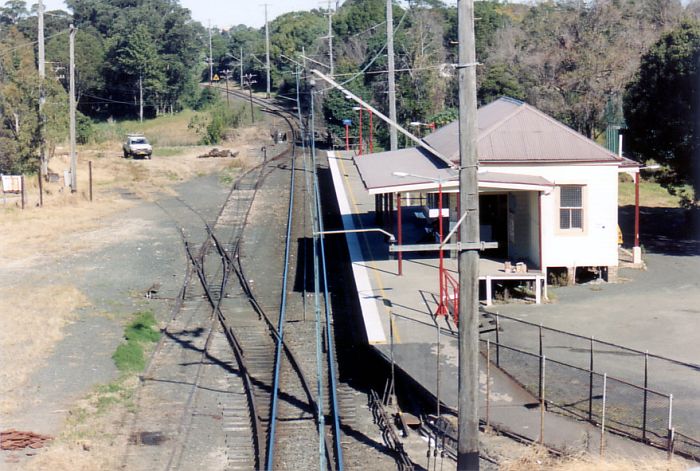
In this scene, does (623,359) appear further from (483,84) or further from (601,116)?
(483,84)

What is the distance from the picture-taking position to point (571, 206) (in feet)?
76.5

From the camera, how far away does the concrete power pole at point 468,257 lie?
34.7 feet

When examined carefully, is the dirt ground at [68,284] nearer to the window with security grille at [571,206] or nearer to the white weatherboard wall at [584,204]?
the white weatherboard wall at [584,204]

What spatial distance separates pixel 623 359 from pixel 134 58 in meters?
66.3

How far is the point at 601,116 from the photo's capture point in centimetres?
4328

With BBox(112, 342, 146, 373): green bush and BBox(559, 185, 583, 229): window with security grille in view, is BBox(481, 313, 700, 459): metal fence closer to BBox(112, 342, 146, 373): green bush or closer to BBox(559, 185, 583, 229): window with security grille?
BBox(559, 185, 583, 229): window with security grille

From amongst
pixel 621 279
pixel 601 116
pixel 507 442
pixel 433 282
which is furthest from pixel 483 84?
pixel 507 442

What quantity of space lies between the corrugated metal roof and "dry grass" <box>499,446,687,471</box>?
11.7 metres

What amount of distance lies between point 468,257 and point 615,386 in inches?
218

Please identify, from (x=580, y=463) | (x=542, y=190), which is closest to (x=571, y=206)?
(x=542, y=190)

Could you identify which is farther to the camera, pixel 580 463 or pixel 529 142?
pixel 529 142

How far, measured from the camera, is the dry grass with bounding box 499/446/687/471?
11586 millimetres

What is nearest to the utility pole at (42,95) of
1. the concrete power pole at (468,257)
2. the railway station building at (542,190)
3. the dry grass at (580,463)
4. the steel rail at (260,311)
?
the steel rail at (260,311)

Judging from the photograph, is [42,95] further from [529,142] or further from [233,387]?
[233,387]
